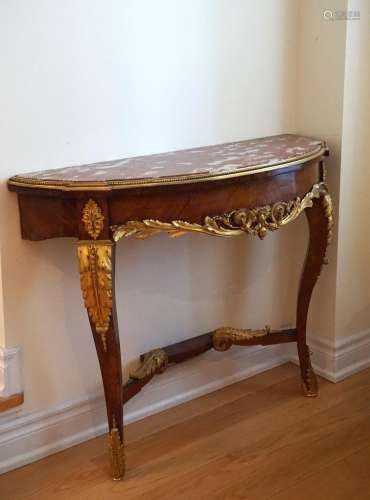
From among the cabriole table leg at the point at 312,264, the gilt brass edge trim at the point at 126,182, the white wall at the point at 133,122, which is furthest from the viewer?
the cabriole table leg at the point at 312,264

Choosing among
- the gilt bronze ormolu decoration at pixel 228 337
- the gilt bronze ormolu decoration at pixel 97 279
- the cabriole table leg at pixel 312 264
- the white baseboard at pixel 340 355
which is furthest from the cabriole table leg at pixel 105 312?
the white baseboard at pixel 340 355

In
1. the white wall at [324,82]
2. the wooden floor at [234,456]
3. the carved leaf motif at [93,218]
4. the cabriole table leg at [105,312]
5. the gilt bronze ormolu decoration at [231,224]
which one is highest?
the white wall at [324,82]

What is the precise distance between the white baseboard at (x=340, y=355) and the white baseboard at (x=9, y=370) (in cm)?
104

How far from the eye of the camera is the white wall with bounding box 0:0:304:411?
171 cm

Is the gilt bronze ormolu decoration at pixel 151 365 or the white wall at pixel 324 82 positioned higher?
the white wall at pixel 324 82

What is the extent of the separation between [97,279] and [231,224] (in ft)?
1.16

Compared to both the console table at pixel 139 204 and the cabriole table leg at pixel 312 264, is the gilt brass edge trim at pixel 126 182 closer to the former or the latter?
the console table at pixel 139 204

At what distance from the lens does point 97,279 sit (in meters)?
1.61

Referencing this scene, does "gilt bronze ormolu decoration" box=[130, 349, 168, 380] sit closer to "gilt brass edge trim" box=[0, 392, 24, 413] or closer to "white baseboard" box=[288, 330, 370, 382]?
"gilt brass edge trim" box=[0, 392, 24, 413]

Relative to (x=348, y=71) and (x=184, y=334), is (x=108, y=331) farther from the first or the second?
(x=348, y=71)

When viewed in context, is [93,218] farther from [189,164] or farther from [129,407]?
[129,407]

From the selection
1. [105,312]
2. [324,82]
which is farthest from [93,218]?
[324,82]

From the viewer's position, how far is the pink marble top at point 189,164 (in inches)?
63.2

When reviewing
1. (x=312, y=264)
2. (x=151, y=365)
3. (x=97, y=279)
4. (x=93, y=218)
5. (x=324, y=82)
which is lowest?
(x=151, y=365)
